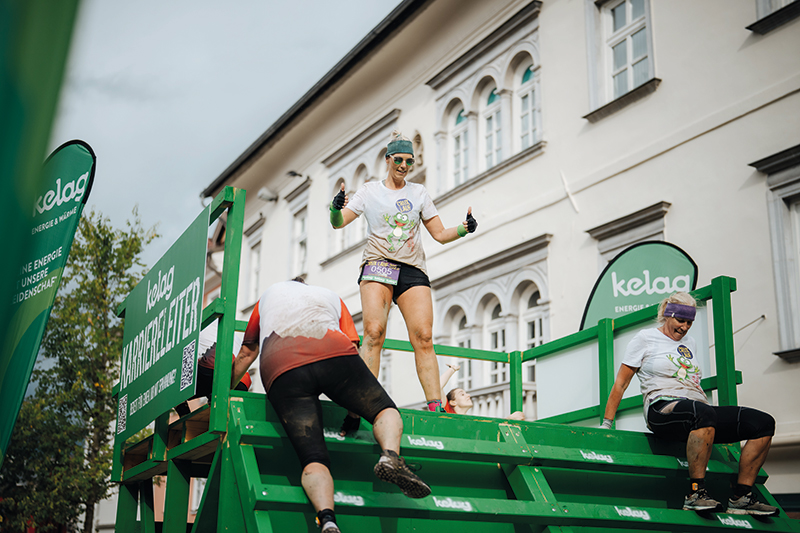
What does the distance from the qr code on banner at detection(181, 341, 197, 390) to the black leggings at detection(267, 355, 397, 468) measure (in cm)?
70

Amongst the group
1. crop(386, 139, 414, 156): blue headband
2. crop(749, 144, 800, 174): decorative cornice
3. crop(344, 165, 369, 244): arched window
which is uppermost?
crop(344, 165, 369, 244): arched window

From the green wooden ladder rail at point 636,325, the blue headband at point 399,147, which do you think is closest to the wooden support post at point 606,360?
the green wooden ladder rail at point 636,325

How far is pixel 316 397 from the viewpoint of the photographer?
14.3ft

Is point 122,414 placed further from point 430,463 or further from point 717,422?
point 717,422

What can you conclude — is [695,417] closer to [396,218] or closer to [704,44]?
[396,218]

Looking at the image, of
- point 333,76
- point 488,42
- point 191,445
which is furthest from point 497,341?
point 191,445

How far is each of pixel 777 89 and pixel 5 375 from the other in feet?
35.9

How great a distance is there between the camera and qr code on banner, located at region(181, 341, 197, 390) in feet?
16.1

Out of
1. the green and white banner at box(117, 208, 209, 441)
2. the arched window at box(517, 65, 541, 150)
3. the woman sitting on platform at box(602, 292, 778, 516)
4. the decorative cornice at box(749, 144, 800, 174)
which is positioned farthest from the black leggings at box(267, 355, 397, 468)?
the arched window at box(517, 65, 541, 150)

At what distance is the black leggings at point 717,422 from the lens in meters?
5.39

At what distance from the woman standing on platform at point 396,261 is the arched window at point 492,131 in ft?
32.6

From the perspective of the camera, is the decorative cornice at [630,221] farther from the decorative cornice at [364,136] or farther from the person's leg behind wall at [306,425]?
the person's leg behind wall at [306,425]

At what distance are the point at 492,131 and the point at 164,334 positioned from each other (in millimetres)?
11374

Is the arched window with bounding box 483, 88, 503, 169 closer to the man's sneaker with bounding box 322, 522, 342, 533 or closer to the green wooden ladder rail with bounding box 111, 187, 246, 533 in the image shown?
the green wooden ladder rail with bounding box 111, 187, 246, 533
